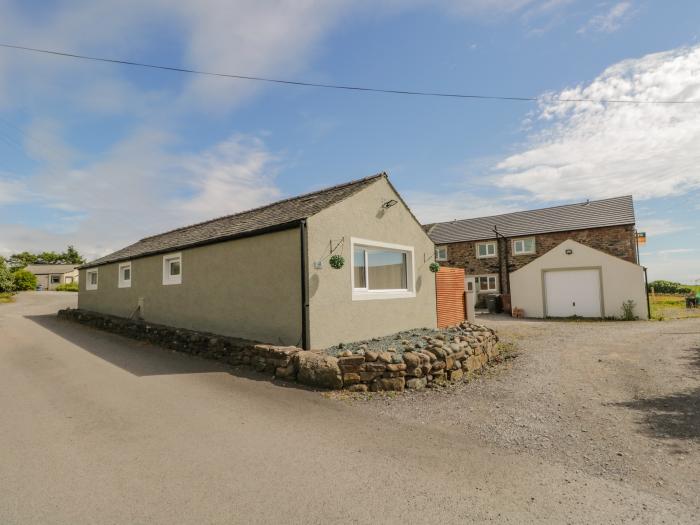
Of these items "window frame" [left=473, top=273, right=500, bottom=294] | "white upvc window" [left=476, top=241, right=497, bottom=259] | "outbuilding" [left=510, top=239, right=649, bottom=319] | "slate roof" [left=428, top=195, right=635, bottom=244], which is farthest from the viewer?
"white upvc window" [left=476, top=241, right=497, bottom=259]

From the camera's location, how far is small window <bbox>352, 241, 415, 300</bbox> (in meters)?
9.79

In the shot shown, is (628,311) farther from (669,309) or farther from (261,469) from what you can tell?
(261,469)

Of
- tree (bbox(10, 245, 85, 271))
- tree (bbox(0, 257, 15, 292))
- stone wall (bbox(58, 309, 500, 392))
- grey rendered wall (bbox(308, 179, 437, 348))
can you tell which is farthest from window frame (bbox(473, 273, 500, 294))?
tree (bbox(10, 245, 85, 271))

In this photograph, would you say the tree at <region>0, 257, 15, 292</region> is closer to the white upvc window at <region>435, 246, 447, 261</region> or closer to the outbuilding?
the white upvc window at <region>435, 246, 447, 261</region>

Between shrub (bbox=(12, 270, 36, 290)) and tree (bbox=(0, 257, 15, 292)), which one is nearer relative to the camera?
tree (bbox=(0, 257, 15, 292))

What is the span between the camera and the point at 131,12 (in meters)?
8.79

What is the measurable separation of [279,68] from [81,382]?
947 cm

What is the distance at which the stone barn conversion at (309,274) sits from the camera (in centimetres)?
840

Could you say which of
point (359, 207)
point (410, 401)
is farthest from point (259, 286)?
point (410, 401)

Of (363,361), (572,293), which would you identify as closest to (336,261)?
(363,361)

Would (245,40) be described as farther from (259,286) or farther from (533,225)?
(533,225)

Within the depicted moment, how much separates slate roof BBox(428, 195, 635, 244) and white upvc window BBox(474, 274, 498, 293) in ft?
9.67

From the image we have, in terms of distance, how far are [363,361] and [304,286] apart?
85.7 inches

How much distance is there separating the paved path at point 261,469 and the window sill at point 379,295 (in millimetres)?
3338
